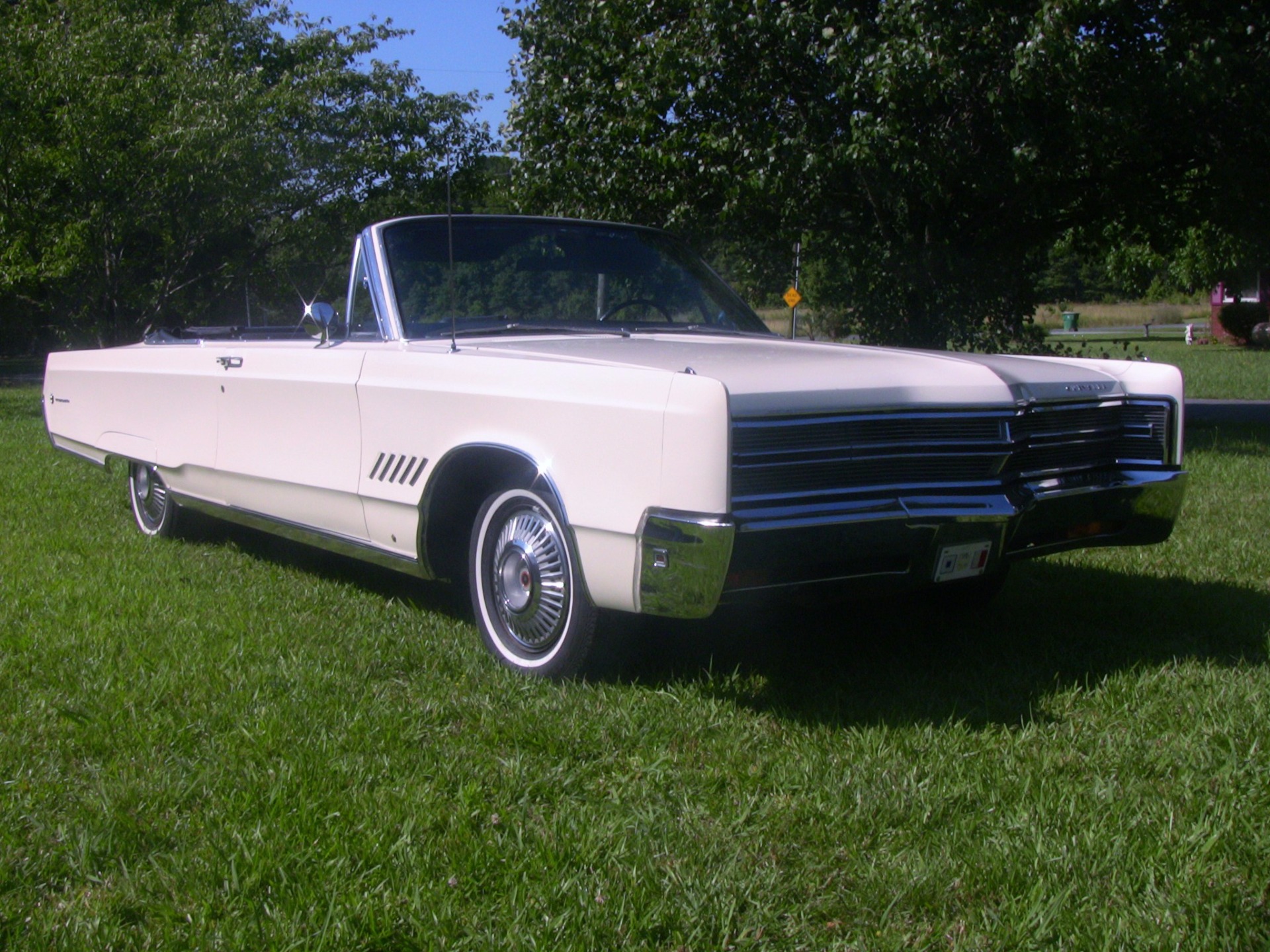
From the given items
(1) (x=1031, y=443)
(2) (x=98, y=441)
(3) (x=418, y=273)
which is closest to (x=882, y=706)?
(1) (x=1031, y=443)

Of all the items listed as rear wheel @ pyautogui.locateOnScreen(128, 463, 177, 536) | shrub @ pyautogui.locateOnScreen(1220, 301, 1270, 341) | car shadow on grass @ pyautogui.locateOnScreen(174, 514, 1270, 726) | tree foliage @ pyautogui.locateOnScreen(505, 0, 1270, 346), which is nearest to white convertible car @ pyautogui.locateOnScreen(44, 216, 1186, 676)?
car shadow on grass @ pyautogui.locateOnScreen(174, 514, 1270, 726)

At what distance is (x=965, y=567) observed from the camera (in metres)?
3.92

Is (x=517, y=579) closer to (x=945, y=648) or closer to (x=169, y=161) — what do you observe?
(x=945, y=648)

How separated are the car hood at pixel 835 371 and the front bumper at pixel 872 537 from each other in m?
0.29

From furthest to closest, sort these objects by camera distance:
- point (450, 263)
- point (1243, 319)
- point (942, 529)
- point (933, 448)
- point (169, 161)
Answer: point (1243, 319) → point (169, 161) → point (450, 263) → point (933, 448) → point (942, 529)

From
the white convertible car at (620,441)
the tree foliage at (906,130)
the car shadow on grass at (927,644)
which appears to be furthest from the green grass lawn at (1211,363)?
the white convertible car at (620,441)

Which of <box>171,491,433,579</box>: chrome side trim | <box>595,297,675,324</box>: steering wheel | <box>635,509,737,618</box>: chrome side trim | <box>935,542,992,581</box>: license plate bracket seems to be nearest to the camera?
<box>635,509,737,618</box>: chrome side trim

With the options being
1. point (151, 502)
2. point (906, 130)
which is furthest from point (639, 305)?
point (906, 130)

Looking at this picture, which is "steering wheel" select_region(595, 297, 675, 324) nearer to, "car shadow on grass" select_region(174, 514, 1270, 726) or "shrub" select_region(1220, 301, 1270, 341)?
"car shadow on grass" select_region(174, 514, 1270, 726)

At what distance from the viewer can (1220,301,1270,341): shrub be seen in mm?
38219

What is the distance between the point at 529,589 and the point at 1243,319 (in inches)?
1538

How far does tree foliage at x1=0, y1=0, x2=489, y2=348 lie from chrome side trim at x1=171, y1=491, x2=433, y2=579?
8.20 m

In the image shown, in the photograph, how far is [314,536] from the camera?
17.1 ft

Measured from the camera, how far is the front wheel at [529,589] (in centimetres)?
395
